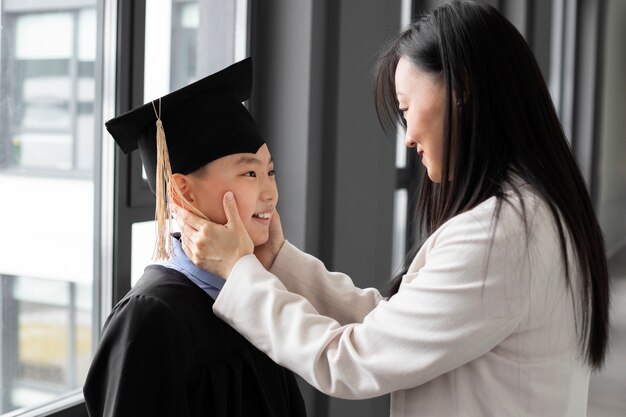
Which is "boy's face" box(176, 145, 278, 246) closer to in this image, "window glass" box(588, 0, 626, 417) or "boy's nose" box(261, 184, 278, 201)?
"boy's nose" box(261, 184, 278, 201)

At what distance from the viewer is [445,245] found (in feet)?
4.10

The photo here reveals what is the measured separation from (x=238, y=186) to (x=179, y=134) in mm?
141

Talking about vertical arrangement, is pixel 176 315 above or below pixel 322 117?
below

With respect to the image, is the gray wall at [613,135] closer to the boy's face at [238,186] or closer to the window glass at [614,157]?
the window glass at [614,157]

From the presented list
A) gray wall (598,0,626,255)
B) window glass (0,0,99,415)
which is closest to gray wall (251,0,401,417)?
window glass (0,0,99,415)

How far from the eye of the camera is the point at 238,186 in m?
1.40

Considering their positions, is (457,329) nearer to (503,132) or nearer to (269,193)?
(503,132)

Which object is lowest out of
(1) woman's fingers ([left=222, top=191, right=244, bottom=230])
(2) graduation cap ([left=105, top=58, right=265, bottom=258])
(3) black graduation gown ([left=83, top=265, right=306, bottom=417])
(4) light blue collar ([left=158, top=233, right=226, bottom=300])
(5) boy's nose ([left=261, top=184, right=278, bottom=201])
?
(3) black graduation gown ([left=83, top=265, right=306, bottom=417])

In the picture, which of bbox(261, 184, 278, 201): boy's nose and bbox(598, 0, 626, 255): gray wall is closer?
bbox(261, 184, 278, 201): boy's nose

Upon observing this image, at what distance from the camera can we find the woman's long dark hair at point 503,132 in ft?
4.16

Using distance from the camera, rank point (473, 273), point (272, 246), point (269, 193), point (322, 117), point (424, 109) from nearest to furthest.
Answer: point (473, 273) → point (424, 109) → point (269, 193) → point (272, 246) → point (322, 117)

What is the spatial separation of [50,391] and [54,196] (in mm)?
485

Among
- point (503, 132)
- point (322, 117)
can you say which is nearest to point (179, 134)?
point (503, 132)

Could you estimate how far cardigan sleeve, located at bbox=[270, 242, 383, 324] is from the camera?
1562 millimetres
